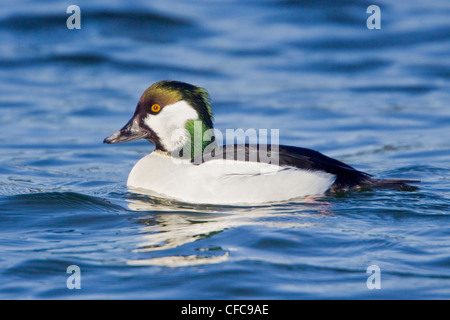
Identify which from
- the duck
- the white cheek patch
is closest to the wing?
the duck

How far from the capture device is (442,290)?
5.80m

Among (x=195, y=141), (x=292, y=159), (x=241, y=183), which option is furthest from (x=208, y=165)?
(x=292, y=159)

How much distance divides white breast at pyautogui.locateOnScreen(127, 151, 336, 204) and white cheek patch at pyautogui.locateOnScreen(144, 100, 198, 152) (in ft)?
1.57

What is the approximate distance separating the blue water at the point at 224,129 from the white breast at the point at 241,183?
140mm

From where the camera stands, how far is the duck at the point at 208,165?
7.91 m

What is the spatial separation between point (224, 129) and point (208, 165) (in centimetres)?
505

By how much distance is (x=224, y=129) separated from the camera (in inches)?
510

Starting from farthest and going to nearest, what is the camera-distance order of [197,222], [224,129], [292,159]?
[224,129] < [292,159] < [197,222]

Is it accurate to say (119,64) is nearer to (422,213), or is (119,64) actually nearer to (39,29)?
(39,29)

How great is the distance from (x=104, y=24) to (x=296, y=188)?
1128 centimetres

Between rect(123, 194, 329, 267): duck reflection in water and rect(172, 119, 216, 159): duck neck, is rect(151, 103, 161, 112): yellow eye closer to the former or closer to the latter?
rect(172, 119, 216, 159): duck neck

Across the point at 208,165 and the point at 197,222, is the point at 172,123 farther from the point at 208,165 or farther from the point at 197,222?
the point at 197,222

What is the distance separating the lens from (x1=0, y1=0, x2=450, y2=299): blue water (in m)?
6.20

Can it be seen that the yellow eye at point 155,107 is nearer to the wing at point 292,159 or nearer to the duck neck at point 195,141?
the duck neck at point 195,141
